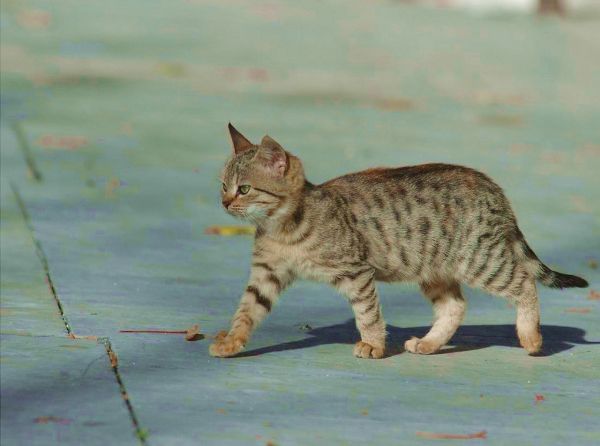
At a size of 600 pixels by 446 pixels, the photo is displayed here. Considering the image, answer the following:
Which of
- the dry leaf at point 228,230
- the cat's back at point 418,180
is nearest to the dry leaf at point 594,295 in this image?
the cat's back at point 418,180

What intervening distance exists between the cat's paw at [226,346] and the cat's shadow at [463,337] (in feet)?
0.82

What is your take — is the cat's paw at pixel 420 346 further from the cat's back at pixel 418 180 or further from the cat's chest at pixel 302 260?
the cat's back at pixel 418 180

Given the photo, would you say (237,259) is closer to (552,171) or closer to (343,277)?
(343,277)

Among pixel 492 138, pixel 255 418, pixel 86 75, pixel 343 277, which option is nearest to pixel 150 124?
pixel 86 75

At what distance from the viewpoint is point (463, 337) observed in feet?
24.0

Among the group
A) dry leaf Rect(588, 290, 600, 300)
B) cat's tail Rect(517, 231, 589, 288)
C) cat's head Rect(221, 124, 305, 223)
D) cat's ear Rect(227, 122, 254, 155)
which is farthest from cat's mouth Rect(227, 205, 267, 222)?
dry leaf Rect(588, 290, 600, 300)

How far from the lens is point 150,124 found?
1312 cm

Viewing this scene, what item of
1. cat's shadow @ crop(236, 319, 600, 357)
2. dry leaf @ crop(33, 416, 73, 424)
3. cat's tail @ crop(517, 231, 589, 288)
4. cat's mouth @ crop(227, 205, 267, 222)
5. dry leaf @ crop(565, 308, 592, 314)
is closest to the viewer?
dry leaf @ crop(33, 416, 73, 424)

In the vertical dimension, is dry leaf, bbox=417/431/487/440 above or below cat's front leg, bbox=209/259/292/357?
below

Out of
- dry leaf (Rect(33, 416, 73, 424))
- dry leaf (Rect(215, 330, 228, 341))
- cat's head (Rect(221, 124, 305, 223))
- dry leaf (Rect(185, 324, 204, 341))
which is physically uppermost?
cat's head (Rect(221, 124, 305, 223))

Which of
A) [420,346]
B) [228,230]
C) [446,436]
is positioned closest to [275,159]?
[420,346]

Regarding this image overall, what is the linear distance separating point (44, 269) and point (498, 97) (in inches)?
371

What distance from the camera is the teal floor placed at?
5.60m

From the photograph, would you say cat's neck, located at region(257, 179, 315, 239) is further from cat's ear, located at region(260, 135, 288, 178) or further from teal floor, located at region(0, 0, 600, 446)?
teal floor, located at region(0, 0, 600, 446)
